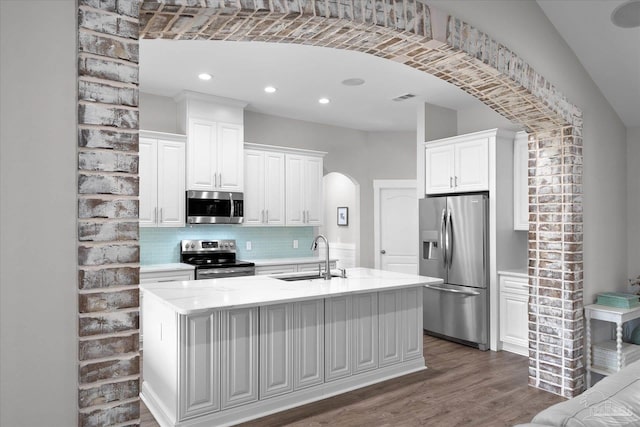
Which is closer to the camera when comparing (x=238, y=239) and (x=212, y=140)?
(x=212, y=140)

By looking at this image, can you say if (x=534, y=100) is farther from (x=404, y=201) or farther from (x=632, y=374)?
(x=404, y=201)

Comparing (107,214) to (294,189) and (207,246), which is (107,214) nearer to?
(207,246)

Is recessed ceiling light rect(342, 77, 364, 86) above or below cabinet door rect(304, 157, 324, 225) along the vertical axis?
above

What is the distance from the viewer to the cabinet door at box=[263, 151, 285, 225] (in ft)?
19.6

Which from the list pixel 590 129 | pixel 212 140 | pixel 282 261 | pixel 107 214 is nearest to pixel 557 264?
pixel 590 129

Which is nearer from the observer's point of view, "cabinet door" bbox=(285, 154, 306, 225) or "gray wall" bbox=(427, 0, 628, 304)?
"gray wall" bbox=(427, 0, 628, 304)

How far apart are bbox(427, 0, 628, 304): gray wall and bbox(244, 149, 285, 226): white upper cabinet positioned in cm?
356

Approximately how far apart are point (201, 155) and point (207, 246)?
1.18m

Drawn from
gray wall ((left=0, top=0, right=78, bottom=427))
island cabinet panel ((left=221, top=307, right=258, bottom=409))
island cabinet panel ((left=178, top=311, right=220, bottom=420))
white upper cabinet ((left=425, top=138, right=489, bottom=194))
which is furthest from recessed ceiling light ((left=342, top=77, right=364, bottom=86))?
gray wall ((left=0, top=0, right=78, bottom=427))

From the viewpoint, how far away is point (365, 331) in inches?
150

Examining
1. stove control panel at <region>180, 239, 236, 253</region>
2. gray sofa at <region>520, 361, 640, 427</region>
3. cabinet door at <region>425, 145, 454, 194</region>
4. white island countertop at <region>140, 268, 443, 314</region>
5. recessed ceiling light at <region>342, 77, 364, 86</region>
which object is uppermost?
recessed ceiling light at <region>342, 77, 364, 86</region>

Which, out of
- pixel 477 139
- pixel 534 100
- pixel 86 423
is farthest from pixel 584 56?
pixel 86 423

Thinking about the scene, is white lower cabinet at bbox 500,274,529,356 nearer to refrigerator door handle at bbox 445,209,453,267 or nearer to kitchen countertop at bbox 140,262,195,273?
refrigerator door handle at bbox 445,209,453,267

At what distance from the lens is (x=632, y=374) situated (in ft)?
5.44
